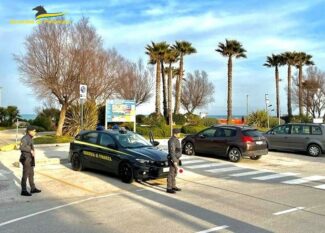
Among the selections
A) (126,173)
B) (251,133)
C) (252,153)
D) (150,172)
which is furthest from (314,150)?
(126,173)

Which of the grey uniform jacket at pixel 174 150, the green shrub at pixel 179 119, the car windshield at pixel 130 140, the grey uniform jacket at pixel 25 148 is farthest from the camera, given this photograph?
the green shrub at pixel 179 119

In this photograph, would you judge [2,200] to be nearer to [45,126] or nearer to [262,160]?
[262,160]

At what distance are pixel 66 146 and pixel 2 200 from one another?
12887mm

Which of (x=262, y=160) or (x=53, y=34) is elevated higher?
(x=53, y=34)

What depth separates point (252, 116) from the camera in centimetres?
4291

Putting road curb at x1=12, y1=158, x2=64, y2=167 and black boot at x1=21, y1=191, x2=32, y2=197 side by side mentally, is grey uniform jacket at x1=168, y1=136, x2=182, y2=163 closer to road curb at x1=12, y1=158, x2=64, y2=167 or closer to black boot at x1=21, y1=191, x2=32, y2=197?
black boot at x1=21, y1=191, x2=32, y2=197

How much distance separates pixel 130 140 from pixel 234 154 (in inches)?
233

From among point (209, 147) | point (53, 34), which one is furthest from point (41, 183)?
point (53, 34)

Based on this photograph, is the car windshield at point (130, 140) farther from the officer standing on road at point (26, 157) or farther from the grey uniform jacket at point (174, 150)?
the officer standing on road at point (26, 157)

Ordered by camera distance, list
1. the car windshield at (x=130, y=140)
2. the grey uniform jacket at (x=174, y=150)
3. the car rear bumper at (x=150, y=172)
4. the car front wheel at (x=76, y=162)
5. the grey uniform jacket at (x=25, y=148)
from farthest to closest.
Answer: the car front wheel at (x=76, y=162) < the car windshield at (x=130, y=140) < the car rear bumper at (x=150, y=172) < the grey uniform jacket at (x=174, y=150) < the grey uniform jacket at (x=25, y=148)

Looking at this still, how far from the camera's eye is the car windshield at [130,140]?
12.6 metres

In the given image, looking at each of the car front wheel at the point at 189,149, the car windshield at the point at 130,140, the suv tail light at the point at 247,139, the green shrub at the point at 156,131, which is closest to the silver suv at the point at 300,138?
the suv tail light at the point at 247,139

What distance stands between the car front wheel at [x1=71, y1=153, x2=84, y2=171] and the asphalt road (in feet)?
0.71

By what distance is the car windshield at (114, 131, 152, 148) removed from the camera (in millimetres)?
12562
